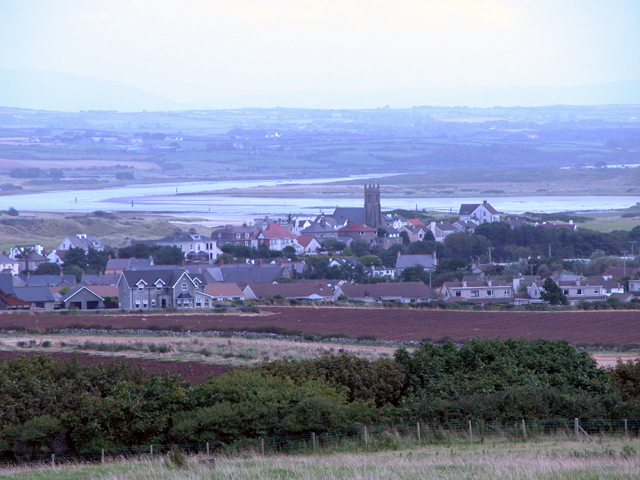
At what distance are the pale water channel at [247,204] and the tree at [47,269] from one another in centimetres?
3816

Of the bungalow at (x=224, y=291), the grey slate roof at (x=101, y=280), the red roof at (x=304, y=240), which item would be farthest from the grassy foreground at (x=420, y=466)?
the red roof at (x=304, y=240)

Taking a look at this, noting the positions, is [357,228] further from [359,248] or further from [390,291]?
[390,291]

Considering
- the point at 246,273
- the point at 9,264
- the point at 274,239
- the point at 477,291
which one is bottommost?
the point at 477,291

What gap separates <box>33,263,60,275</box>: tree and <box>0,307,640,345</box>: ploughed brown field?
1725cm

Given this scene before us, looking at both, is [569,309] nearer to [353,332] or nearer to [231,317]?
[353,332]

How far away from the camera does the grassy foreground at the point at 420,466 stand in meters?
8.68

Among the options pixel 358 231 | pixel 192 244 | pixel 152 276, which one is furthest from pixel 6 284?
pixel 358 231

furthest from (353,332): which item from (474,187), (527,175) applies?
(527,175)

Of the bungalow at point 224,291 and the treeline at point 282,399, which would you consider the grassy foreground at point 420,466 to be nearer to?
the treeline at point 282,399

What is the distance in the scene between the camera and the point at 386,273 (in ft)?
174

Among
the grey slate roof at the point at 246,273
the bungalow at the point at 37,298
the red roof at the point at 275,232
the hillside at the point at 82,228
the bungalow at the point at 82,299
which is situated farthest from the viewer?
the hillside at the point at 82,228

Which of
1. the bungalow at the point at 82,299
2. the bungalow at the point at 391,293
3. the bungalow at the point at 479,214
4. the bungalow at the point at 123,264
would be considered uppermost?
the bungalow at the point at 479,214

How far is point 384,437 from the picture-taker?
36.0 ft

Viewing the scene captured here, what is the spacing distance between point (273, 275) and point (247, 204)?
3005 inches
